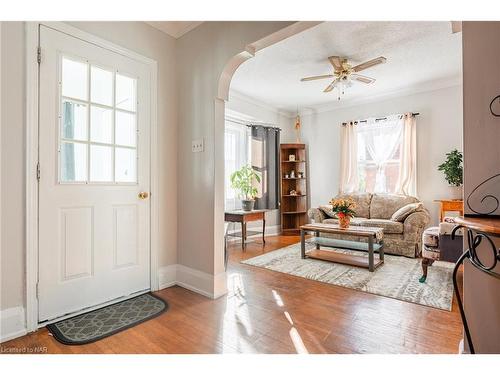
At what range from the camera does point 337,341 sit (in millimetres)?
1720

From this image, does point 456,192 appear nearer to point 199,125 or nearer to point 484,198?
point 484,198

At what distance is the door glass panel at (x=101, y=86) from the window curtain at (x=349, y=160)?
14.2 ft

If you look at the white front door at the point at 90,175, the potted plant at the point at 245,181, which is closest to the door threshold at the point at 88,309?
the white front door at the point at 90,175

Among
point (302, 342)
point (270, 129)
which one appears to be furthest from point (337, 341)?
point (270, 129)

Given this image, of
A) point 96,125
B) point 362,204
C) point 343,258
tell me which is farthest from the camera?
point 362,204

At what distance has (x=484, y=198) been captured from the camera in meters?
1.39

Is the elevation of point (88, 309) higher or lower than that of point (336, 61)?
lower

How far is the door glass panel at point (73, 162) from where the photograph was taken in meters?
2.03

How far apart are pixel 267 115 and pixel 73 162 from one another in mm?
4202

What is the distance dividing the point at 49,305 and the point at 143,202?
100 cm

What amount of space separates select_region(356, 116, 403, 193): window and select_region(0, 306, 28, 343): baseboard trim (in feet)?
16.7

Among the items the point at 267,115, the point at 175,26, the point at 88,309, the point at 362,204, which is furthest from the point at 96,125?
the point at 362,204

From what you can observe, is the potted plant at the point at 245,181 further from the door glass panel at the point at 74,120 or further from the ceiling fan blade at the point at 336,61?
the door glass panel at the point at 74,120
